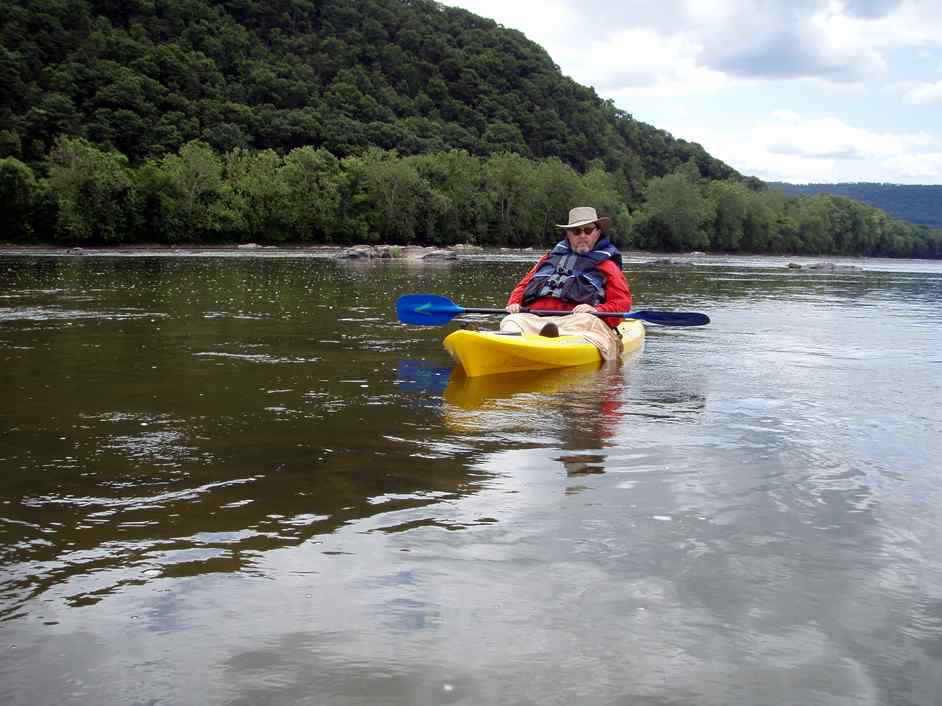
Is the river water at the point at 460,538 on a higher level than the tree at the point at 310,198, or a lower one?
lower

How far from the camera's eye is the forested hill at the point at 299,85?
234ft

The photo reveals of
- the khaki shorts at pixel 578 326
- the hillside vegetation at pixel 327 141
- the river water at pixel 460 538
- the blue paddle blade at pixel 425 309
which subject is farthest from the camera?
the hillside vegetation at pixel 327 141

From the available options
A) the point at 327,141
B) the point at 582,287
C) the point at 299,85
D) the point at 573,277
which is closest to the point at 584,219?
the point at 573,277

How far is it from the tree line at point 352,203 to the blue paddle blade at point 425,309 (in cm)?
4644

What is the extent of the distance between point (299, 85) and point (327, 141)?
32.8 feet

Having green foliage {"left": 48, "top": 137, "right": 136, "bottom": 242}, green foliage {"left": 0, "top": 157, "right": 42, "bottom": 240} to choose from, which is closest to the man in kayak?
green foliage {"left": 48, "top": 137, "right": 136, "bottom": 242}

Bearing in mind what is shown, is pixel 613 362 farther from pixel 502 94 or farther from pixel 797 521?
A: pixel 502 94

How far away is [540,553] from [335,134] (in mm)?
89088

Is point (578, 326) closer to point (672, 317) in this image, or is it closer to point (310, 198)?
point (672, 317)

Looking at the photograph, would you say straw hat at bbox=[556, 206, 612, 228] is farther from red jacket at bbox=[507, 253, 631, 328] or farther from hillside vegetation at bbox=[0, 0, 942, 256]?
hillside vegetation at bbox=[0, 0, 942, 256]

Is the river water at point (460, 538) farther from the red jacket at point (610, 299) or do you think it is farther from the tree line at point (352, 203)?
the tree line at point (352, 203)

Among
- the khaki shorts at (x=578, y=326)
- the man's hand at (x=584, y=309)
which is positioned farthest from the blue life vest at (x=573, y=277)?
the khaki shorts at (x=578, y=326)

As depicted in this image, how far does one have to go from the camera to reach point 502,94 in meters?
115

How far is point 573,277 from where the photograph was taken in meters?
9.66
